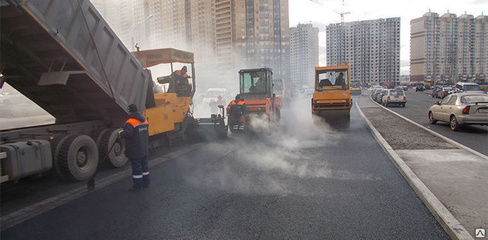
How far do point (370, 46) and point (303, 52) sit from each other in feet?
98.8

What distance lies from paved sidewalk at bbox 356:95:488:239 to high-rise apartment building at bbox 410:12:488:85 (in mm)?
105080

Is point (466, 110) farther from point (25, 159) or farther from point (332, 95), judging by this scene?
point (25, 159)

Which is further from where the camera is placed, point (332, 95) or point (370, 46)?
point (370, 46)

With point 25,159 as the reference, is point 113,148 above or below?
below

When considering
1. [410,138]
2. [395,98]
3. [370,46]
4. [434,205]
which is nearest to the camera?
[434,205]

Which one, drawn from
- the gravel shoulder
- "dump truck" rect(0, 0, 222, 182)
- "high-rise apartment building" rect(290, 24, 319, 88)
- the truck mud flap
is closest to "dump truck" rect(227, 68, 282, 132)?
the gravel shoulder

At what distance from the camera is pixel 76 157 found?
574 centimetres

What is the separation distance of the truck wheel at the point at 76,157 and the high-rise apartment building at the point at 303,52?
398 ft

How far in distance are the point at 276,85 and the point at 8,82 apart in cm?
2495

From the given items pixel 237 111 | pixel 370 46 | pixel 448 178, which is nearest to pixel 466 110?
pixel 448 178

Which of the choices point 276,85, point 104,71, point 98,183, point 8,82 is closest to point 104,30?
point 104,71

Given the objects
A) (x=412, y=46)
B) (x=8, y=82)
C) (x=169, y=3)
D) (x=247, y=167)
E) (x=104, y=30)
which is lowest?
(x=247, y=167)

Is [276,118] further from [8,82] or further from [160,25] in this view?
[160,25]

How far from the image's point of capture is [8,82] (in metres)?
5.81
